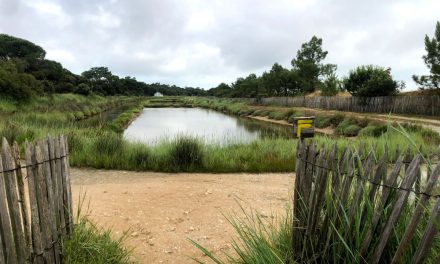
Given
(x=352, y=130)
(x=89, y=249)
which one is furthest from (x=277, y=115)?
(x=89, y=249)

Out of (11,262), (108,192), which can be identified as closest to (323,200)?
(11,262)

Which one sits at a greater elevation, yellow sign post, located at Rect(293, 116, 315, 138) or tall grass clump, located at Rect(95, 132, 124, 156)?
yellow sign post, located at Rect(293, 116, 315, 138)

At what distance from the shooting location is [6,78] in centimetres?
2258

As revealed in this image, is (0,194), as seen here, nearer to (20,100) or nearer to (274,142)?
(274,142)

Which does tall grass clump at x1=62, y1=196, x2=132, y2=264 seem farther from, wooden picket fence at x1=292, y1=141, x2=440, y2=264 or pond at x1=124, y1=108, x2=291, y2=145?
pond at x1=124, y1=108, x2=291, y2=145

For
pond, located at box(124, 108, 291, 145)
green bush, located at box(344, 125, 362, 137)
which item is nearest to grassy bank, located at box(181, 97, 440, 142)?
green bush, located at box(344, 125, 362, 137)

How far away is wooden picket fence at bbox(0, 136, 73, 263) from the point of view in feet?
7.32

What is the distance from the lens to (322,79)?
4112cm

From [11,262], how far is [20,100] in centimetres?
2524

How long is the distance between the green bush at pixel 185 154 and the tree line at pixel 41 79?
19.6 meters

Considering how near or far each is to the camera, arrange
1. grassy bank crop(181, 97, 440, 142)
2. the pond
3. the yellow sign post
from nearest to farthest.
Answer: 1. the yellow sign post
2. the pond
3. grassy bank crop(181, 97, 440, 142)

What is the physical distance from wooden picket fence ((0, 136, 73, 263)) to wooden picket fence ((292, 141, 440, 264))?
200 cm

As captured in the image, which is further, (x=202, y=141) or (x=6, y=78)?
A: (x=6, y=78)

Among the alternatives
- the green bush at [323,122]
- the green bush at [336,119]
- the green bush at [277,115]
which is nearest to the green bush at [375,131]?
the green bush at [336,119]
